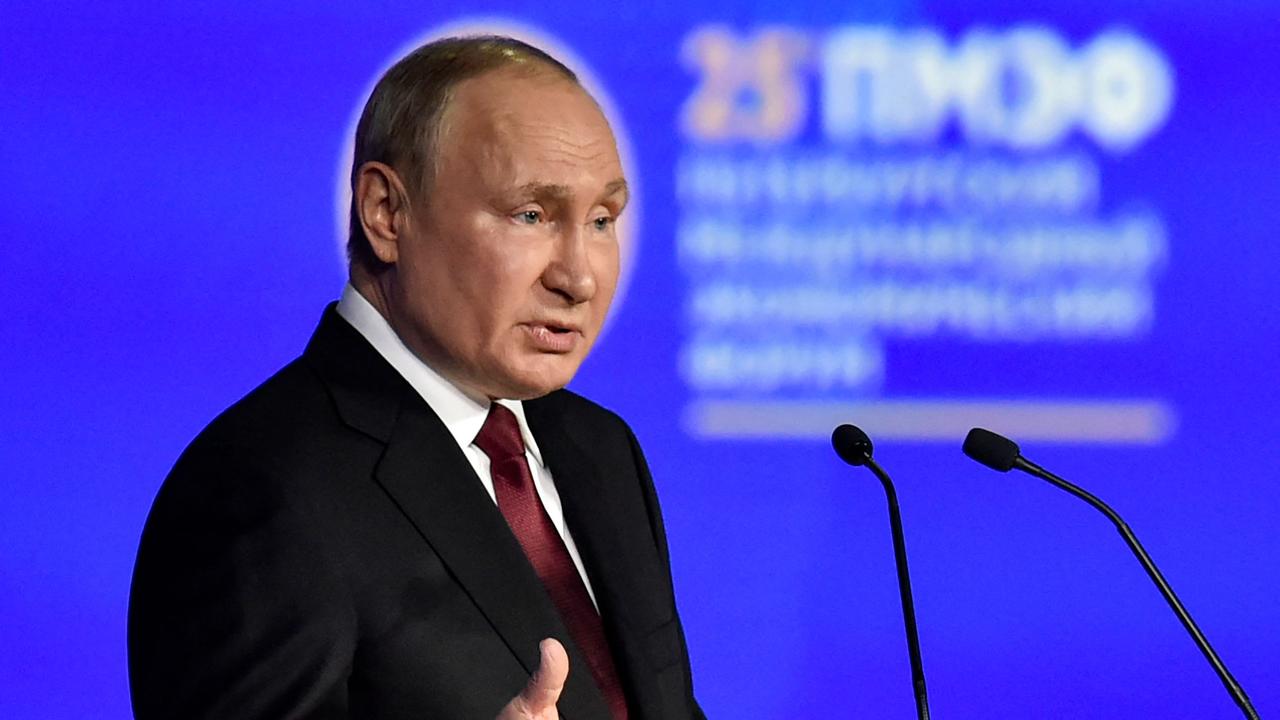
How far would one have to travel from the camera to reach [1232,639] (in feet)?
11.5

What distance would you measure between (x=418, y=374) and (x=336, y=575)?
31cm

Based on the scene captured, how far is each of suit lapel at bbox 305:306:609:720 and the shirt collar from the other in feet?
0.06

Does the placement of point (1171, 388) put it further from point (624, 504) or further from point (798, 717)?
point (624, 504)

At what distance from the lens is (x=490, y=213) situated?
1.87 metres

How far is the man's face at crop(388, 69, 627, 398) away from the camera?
1867 mm

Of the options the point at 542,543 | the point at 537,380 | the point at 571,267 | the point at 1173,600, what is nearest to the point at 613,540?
the point at 542,543

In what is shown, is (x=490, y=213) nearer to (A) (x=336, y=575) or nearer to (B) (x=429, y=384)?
(B) (x=429, y=384)

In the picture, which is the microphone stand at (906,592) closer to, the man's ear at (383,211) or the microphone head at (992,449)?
the microphone head at (992,449)

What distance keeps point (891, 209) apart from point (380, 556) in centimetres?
191

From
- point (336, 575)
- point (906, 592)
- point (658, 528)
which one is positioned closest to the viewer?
point (336, 575)

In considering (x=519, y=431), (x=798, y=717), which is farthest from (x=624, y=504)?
(x=798, y=717)

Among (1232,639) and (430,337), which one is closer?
(430,337)

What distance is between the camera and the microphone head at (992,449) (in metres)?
2.00

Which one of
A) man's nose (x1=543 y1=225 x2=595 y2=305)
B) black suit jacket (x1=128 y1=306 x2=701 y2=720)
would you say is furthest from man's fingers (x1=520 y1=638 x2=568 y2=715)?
man's nose (x1=543 y1=225 x2=595 y2=305)
